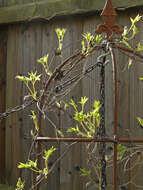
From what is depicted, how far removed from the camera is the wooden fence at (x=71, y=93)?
1.88 m

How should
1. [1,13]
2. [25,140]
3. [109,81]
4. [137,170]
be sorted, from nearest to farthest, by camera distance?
1. [137,170]
2. [109,81]
3. [25,140]
4. [1,13]

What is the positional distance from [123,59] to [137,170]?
61 cm

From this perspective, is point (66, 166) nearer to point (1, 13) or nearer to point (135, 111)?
point (135, 111)

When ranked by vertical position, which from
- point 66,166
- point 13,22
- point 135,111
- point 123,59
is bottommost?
point 66,166

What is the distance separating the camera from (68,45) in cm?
206

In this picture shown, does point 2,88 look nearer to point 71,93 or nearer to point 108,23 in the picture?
point 71,93

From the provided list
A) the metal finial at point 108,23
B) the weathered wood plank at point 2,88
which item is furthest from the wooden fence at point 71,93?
the metal finial at point 108,23

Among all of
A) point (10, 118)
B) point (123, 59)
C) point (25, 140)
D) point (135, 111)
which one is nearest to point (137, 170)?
point (135, 111)

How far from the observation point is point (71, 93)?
2.03m

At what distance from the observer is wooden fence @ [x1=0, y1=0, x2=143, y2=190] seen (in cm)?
188

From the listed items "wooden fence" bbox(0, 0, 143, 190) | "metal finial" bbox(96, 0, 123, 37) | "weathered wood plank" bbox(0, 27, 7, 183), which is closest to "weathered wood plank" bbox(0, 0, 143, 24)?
"wooden fence" bbox(0, 0, 143, 190)

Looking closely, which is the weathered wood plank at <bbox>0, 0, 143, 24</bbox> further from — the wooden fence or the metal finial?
the metal finial

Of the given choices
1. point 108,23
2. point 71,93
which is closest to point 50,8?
point 71,93

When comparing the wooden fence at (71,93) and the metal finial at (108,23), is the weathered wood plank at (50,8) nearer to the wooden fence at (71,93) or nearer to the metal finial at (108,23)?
the wooden fence at (71,93)
